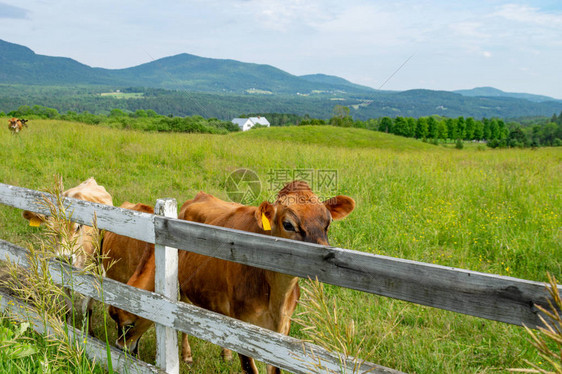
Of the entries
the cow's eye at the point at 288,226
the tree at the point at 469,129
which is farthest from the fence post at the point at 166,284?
the tree at the point at 469,129

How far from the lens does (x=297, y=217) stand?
2852 millimetres

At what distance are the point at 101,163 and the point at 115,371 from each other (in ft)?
31.4

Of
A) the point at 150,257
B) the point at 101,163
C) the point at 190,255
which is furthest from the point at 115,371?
the point at 101,163

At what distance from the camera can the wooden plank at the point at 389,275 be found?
5.05 ft

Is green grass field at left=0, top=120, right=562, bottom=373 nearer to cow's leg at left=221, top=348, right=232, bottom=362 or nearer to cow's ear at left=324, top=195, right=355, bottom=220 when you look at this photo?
cow's leg at left=221, top=348, right=232, bottom=362

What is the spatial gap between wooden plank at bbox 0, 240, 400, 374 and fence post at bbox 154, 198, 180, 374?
8cm

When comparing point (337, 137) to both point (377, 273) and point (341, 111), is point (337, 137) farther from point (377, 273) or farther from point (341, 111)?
point (377, 273)

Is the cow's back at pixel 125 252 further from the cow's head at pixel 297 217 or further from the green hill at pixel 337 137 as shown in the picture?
the green hill at pixel 337 137

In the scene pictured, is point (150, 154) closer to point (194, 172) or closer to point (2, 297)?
point (194, 172)

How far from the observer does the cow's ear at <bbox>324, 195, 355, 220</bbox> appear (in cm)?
325

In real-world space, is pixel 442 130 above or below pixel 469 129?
below

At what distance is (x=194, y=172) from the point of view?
35.4ft

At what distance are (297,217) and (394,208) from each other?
16.9 feet

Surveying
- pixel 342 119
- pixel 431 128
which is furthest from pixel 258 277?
pixel 431 128
